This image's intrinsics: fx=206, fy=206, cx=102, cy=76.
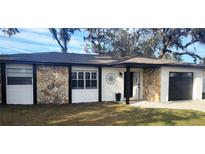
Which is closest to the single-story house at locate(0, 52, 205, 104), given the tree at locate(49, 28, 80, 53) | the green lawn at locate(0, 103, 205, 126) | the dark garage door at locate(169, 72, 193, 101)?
the dark garage door at locate(169, 72, 193, 101)

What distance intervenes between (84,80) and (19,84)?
386 centimetres

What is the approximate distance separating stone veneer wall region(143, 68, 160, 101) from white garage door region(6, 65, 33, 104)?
7439 millimetres

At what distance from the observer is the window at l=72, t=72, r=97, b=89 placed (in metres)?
12.9

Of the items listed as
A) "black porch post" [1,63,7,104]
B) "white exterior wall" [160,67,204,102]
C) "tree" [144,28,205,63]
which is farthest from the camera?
"tree" [144,28,205,63]

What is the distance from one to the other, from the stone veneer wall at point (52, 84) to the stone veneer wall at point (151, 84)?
17.6 feet

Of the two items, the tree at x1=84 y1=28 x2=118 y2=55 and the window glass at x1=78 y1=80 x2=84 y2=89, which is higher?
the tree at x1=84 y1=28 x2=118 y2=55

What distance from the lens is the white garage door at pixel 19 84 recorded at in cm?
1170

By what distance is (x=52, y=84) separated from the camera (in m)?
12.4

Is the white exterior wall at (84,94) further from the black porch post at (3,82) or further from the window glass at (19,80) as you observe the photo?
the black porch post at (3,82)

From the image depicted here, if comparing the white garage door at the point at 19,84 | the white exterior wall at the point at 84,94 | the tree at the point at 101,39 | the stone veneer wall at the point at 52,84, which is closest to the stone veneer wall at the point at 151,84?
the white exterior wall at the point at 84,94

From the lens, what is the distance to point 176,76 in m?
13.5

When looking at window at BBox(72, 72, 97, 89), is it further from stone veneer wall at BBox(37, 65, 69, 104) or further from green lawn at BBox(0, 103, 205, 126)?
green lawn at BBox(0, 103, 205, 126)
